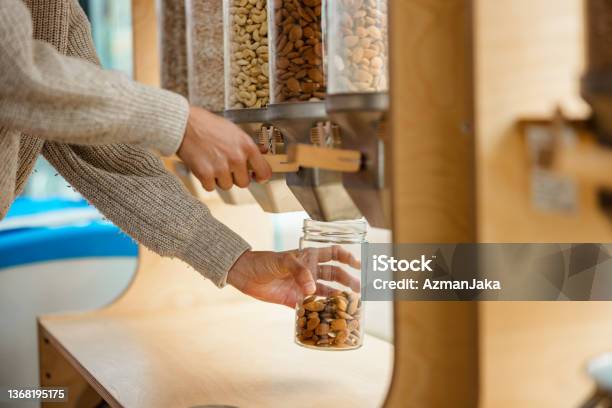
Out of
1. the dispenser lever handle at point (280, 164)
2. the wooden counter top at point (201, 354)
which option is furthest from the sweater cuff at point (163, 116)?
the wooden counter top at point (201, 354)

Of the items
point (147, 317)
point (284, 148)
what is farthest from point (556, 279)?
point (147, 317)

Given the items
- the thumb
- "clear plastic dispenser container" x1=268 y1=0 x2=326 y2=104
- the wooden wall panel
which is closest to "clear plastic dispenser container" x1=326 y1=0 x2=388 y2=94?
"clear plastic dispenser container" x1=268 y1=0 x2=326 y2=104

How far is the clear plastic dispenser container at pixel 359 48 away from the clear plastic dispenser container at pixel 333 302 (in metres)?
0.33

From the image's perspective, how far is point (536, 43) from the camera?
655 mm

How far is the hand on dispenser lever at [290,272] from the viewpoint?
3.68 ft

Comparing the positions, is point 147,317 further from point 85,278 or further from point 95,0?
Answer: point 95,0

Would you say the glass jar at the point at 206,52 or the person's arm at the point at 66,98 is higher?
the glass jar at the point at 206,52

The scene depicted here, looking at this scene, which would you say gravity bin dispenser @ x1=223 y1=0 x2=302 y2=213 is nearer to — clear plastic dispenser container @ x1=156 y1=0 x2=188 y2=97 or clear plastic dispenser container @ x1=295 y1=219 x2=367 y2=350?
clear plastic dispenser container @ x1=295 y1=219 x2=367 y2=350

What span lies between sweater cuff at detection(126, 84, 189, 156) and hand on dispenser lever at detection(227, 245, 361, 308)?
0.88 ft

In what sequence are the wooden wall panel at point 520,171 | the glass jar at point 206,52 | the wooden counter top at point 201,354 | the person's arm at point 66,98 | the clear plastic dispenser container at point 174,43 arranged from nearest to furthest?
the wooden wall panel at point 520,171, the person's arm at point 66,98, the wooden counter top at point 201,354, the glass jar at point 206,52, the clear plastic dispenser container at point 174,43

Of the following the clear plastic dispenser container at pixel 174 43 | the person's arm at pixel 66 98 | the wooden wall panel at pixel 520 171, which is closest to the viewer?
the wooden wall panel at pixel 520 171

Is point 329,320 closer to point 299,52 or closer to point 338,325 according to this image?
point 338,325

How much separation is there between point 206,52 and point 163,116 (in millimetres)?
427

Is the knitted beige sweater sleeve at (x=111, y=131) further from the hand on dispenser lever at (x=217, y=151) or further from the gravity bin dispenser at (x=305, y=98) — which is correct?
the gravity bin dispenser at (x=305, y=98)
